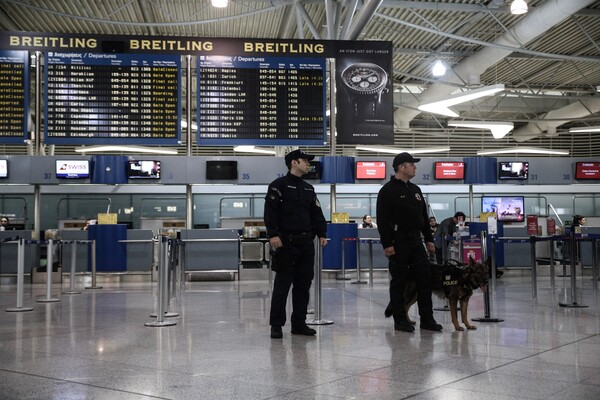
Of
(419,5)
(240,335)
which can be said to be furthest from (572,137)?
(240,335)

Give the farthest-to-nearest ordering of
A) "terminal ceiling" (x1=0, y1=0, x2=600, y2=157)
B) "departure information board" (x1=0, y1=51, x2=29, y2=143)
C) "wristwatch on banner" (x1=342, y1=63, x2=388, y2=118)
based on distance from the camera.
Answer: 1. "terminal ceiling" (x1=0, y1=0, x2=600, y2=157)
2. "wristwatch on banner" (x1=342, y1=63, x2=388, y2=118)
3. "departure information board" (x1=0, y1=51, x2=29, y2=143)

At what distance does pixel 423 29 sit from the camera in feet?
43.3

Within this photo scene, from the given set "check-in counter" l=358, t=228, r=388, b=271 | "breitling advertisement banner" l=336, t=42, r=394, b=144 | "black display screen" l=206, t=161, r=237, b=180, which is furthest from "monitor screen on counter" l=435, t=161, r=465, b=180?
"black display screen" l=206, t=161, r=237, b=180

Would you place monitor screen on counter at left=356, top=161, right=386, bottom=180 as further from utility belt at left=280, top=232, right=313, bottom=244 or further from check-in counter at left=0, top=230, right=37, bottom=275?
utility belt at left=280, top=232, right=313, bottom=244

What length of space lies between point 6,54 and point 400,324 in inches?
330

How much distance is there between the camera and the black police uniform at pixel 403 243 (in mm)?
5273

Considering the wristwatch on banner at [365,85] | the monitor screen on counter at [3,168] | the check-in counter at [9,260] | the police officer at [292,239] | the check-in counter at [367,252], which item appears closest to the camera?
the police officer at [292,239]

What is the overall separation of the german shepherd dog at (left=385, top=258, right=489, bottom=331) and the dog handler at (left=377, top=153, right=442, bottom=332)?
3.9 inches

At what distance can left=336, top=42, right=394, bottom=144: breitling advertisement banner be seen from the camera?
1068cm

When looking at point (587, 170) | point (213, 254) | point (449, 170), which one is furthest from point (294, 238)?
point (587, 170)

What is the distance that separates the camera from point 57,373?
360cm

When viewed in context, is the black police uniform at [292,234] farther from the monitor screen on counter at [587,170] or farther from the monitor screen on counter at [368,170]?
the monitor screen on counter at [587,170]

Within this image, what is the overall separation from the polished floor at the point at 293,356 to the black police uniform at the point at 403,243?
32cm

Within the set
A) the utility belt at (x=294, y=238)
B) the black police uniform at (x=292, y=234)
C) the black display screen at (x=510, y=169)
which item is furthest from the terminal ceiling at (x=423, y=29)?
the utility belt at (x=294, y=238)
